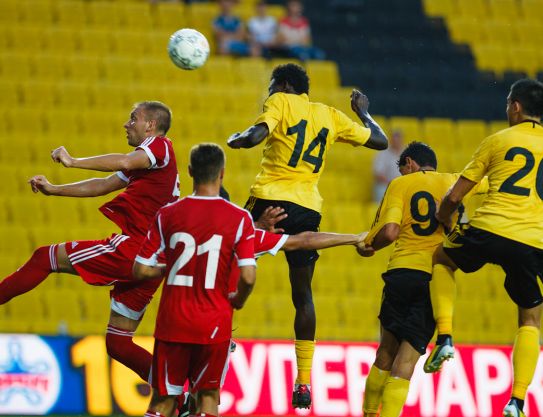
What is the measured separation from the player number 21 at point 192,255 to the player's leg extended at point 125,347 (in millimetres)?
1964

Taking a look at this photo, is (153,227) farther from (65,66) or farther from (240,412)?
(65,66)

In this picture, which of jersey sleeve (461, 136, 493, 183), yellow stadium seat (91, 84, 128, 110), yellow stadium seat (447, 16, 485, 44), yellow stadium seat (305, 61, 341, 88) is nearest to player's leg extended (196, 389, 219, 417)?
jersey sleeve (461, 136, 493, 183)

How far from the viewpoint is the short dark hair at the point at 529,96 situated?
28.3 ft

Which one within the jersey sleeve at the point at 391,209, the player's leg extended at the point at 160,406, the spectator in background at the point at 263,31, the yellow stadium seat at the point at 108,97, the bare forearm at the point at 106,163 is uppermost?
the spectator in background at the point at 263,31

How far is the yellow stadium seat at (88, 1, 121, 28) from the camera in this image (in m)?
17.8

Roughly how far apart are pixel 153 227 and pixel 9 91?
949 cm

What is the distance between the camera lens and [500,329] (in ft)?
50.4

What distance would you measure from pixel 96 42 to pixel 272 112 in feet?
29.4

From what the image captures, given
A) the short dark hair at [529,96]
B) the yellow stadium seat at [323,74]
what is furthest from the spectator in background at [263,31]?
the short dark hair at [529,96]

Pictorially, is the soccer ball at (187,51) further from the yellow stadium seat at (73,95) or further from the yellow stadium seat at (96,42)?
the yellow stadium seat at (96,42)

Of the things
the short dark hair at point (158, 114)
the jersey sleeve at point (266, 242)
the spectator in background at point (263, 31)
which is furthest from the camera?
the spectator in background at point (263, 31)

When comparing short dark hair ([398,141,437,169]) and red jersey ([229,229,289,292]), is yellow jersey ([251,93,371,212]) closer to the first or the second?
short dark hair ([398,141,437,169])

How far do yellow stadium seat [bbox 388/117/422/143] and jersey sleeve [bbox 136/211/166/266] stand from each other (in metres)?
10.4

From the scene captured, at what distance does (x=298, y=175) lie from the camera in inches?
364
